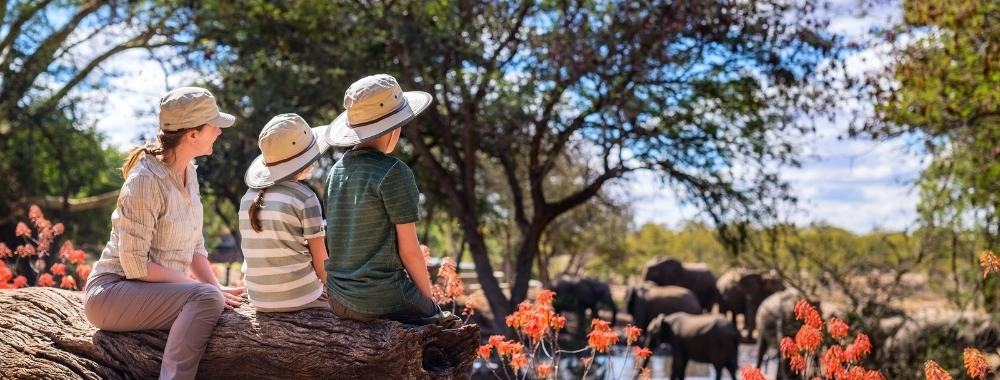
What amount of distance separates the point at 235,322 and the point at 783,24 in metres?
9.08

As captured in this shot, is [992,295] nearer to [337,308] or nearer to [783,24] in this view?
[783,24]

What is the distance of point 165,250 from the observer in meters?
4.37

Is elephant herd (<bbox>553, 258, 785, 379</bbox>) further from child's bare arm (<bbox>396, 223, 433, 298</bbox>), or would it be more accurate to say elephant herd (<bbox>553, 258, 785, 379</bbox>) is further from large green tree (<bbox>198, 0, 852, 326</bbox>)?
child's bare arm (<bbox>396, 223, 433, 298</bbox>)

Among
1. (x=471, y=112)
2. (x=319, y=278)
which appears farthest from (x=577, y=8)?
(x=319, y=278)

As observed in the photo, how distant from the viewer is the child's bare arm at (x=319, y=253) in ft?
14.0

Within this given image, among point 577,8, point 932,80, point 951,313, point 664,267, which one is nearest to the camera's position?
point 932,80

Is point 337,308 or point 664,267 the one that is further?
point 664,267

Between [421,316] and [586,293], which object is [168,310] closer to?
[421,316]

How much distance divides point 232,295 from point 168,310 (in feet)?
1.52

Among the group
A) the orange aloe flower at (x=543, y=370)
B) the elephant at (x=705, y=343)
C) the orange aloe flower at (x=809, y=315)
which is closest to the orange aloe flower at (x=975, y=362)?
the orange aloe flower at (x=809, y=315)

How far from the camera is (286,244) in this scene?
423 centimetres

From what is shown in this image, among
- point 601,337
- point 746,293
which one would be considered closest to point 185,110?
point 601,337

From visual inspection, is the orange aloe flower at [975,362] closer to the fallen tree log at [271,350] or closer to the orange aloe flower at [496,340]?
the fallen tree log at [271,350]

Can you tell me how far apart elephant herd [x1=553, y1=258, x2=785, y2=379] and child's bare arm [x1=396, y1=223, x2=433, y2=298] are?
8.24 meters
